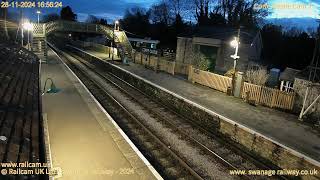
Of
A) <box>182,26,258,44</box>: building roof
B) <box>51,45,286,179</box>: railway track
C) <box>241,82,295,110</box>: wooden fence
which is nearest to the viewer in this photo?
<box>51,45,286,179</box>: railway track

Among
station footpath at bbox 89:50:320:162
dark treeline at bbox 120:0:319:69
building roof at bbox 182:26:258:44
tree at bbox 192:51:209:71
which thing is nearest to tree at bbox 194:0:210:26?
dark treeline at bbox 120:0:319:69

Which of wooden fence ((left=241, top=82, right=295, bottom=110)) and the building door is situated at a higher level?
the building door

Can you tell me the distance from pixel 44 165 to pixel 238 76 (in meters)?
15.7

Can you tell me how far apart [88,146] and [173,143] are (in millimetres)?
3901

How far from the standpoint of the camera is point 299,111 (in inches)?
607

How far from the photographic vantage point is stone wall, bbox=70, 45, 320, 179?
10195 mm

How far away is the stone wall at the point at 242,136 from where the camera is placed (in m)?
10.2

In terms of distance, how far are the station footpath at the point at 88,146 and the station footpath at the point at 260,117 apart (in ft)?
19.7

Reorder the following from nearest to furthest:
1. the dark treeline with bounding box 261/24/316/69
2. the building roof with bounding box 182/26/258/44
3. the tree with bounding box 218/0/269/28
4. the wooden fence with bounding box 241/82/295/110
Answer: the wooden fence with bounding box 241/82/295/110
the building roof with bounding box 182/26/258/44
the dark treeline with bounding box 261/24/316/69
the tree with bounding box 218/0/269/28

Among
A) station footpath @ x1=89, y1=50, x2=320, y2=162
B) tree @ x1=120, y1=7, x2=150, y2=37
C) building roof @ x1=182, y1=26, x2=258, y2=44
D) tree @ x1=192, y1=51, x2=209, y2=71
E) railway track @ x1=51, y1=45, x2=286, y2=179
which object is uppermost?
tree @ x1=120, y1=7, x2=150, y2=37

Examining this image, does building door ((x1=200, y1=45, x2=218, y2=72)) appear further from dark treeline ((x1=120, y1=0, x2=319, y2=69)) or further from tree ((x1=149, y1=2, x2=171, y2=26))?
tree ((x1=149, y1=2, x2=171, y2=26))

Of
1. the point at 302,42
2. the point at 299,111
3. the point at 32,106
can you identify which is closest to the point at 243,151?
the point at 299,111

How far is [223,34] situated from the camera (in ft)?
103

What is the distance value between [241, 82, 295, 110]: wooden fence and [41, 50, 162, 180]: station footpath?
9.58 meters
